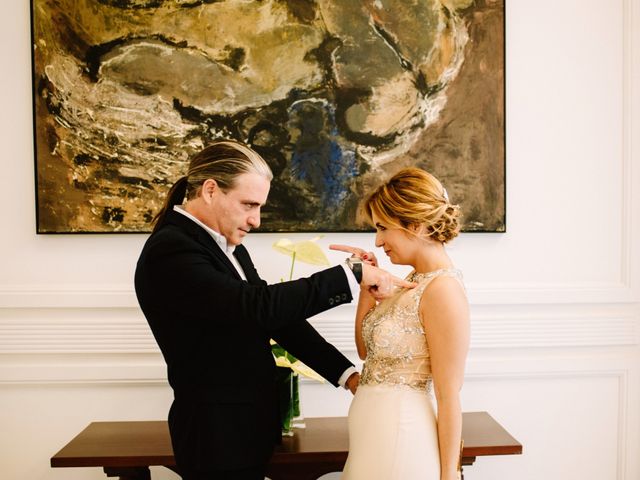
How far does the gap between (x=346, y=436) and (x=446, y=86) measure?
1583 mm

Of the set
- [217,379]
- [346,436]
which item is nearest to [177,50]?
[217,379]

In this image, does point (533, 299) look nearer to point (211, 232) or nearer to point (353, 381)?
point (353, 381)

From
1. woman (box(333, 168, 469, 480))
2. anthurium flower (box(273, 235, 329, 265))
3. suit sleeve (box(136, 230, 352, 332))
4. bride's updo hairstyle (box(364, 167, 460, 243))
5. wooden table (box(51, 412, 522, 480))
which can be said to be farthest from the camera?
wooden table (box(51, 412, 522, 480))

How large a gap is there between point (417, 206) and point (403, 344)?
41 centimetres

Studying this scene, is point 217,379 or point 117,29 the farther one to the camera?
point 117,29

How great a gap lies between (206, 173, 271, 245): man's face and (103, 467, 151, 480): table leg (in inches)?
38.6

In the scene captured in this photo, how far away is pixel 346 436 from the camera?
2145mm

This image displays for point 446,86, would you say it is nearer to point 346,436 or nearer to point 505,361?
point 505,361

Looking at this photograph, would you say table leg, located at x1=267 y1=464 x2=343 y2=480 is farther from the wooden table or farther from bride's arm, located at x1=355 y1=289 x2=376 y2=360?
bride's arm, located at x1=355 y1=289 x2=376 y2=360

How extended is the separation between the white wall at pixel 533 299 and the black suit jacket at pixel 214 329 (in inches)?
37.6

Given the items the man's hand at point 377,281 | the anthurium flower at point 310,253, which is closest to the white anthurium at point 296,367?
the anthurium flower at point 310,253

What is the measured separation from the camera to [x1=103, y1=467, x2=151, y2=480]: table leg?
2000 millimetres

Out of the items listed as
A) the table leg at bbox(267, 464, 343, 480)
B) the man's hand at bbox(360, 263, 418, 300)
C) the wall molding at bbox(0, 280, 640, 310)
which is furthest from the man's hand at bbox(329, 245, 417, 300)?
the wall molding at bbox(0, 280, 640, 310)

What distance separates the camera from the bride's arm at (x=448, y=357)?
156 centimetres
